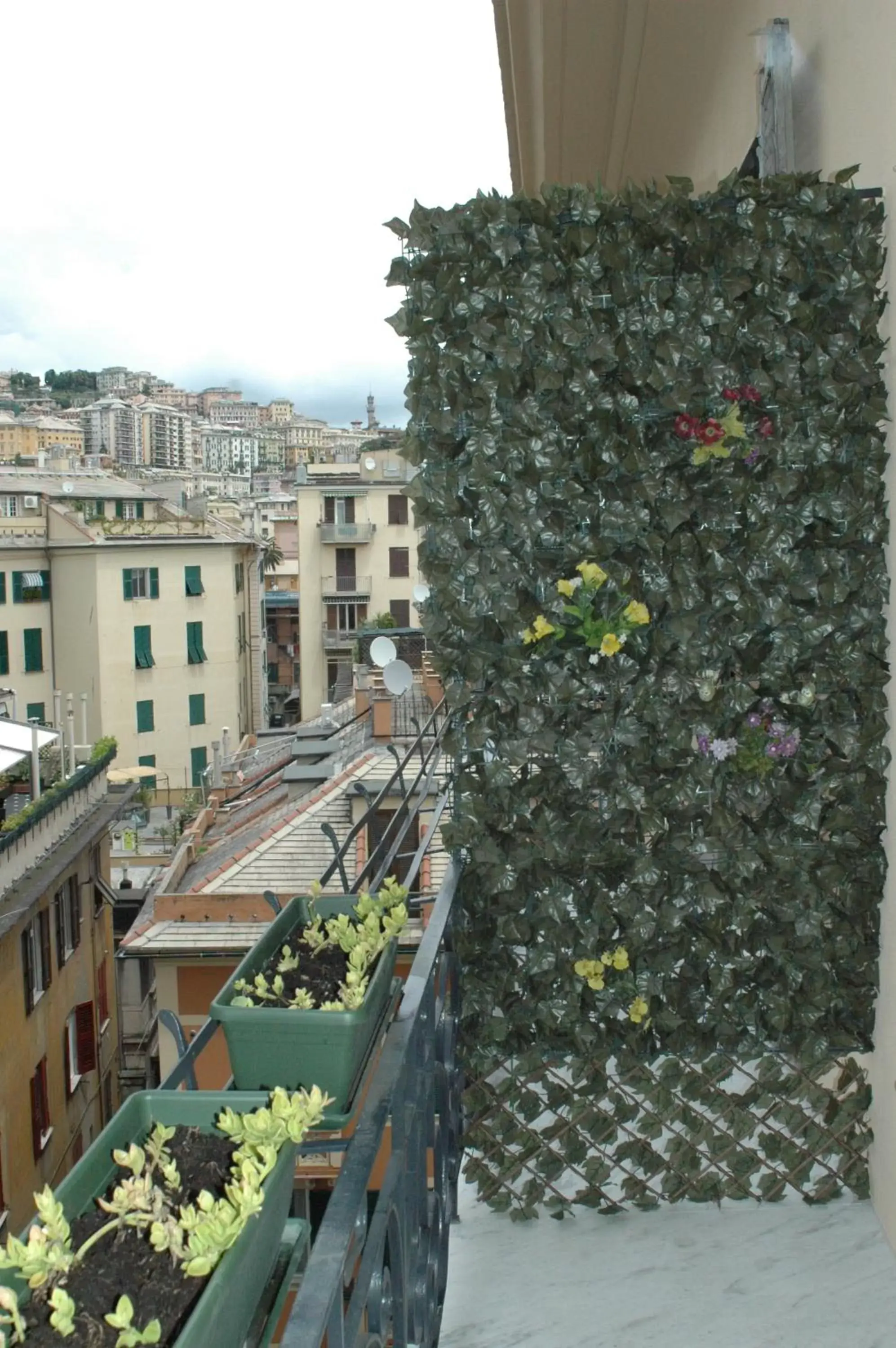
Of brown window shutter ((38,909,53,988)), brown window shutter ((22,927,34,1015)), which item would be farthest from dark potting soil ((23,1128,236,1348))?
brown window shutter ((38,909,53,988))

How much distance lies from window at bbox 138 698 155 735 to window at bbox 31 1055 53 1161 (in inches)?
595

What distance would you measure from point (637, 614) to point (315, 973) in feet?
3.11

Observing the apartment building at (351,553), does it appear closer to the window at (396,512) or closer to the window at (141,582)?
the window at (396,512)

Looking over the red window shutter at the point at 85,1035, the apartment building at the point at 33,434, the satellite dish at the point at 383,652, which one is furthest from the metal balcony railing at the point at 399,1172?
the apartment building at the point at 33,434

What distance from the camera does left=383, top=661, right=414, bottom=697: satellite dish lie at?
8.57m

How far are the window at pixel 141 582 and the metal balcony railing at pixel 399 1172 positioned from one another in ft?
79.5

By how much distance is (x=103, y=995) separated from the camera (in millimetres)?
14812

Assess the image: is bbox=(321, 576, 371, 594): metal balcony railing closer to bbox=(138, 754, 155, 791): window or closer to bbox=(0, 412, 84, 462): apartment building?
bbox=(138, 754, 155, 791): window

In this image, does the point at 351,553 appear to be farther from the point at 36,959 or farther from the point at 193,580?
the point at 36,959

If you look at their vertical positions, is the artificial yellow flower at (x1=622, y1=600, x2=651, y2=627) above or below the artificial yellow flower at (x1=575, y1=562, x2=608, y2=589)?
below

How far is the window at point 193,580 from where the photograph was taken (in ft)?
88.7

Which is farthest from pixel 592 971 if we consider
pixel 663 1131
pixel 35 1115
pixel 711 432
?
pixel 35 1115

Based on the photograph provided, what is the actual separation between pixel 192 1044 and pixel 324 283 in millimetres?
89374

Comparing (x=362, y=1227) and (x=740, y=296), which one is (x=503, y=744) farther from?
(x=362, y=1227)
